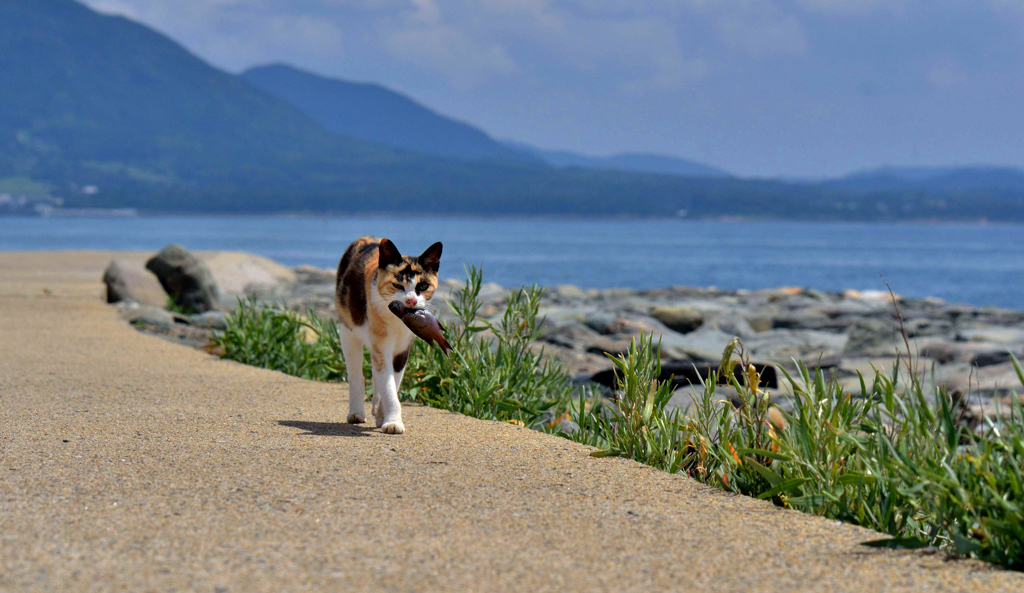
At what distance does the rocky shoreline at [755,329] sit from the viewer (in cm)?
1201

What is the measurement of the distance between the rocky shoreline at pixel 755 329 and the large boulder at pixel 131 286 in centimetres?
4

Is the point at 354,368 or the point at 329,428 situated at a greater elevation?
the point at 354,368

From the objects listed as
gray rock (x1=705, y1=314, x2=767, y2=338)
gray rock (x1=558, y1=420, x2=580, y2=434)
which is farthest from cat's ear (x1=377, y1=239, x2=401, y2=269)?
gray rock (x1=705, y1=314, x2=767, y2=338)

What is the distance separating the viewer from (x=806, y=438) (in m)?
4.35

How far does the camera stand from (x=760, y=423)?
4.69 m

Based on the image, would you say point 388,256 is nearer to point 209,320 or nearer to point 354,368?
point 354,368

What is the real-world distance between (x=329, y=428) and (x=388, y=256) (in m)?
1.17

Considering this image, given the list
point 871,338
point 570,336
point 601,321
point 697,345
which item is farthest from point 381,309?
point 601,321

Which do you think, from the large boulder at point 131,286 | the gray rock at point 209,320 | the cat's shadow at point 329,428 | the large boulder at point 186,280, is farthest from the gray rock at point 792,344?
the cat's shadow at point 329,428

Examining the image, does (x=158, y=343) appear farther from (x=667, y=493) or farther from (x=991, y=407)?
(x=991, y=407)

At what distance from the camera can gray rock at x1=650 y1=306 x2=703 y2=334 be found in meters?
19.0

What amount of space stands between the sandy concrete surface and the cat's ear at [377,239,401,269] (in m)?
0.95

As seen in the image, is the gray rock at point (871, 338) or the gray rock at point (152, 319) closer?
the gray rock at point (152, 319)

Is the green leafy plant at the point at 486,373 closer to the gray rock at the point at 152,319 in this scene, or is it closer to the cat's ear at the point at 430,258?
the cat's ear at the point at 430,258
